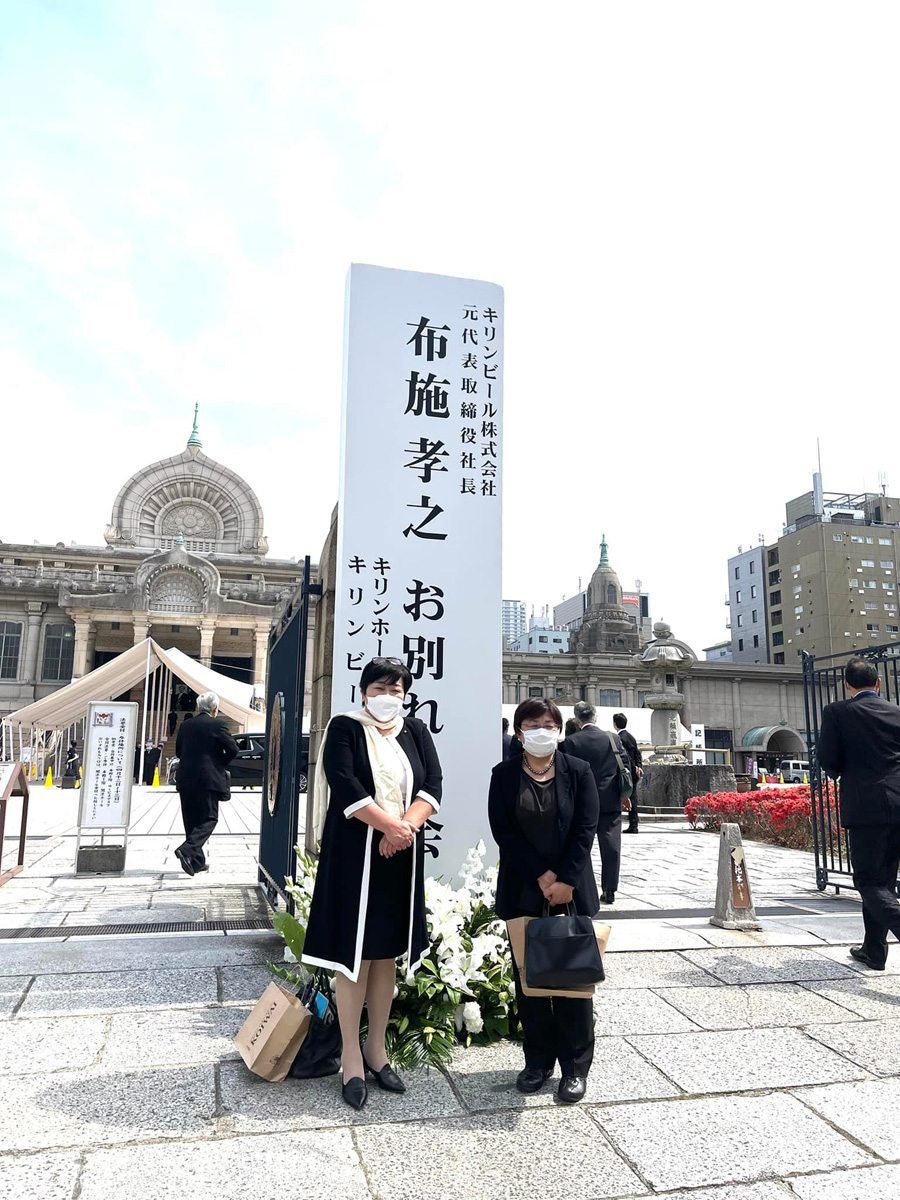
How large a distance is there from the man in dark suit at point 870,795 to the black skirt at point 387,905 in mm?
3236

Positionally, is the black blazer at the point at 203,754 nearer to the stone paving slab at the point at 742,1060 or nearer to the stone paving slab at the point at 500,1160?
the stone paving slab at the point at 742,1060

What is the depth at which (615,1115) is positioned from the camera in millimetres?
2969

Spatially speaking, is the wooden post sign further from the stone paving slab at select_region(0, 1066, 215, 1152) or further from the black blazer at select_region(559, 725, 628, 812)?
the black blazer at select_region(559, 725, 628, 812)

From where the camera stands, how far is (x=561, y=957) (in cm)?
297

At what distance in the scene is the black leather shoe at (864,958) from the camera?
493 cm

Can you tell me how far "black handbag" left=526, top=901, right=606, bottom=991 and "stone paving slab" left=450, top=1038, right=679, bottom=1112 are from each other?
521 millimetres

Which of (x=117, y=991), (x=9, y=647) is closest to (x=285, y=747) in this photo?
(x=117, y=991)

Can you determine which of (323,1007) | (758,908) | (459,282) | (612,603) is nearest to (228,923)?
(323,1007)

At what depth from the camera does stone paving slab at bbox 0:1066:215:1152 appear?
8.93ft

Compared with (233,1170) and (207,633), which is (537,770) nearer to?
(233,1170)

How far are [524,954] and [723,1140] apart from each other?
88 centimetres

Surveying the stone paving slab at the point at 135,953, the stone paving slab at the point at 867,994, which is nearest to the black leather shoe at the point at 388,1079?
the stone paving slab at the point at 135,953

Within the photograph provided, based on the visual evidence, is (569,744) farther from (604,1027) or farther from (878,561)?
(878,561)

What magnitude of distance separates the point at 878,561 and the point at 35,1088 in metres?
68.7
